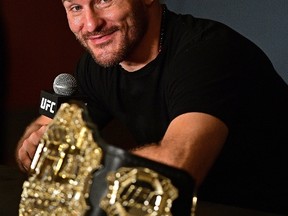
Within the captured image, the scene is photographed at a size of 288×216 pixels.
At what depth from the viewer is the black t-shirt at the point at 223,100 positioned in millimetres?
979

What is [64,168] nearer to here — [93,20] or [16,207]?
[16,207]

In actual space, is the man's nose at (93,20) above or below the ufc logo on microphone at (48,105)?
above

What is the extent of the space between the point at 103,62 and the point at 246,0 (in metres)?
1.25

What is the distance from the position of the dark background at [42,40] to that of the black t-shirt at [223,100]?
1.11 meters

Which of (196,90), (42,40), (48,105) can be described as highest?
(196,90)

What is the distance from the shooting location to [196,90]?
95 cm

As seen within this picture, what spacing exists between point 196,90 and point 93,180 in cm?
43

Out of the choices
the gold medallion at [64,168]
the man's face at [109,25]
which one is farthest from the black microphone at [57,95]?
the gold medallion at [64,168]

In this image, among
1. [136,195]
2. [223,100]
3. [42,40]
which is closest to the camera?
[136,195]

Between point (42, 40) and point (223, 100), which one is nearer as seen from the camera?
point (223, 100)

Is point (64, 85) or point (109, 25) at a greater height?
point (109, 25)

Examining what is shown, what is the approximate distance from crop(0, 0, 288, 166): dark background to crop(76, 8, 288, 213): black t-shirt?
3.65ft

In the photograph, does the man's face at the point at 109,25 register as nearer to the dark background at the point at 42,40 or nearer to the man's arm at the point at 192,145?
the man's arm at the point at 192,145

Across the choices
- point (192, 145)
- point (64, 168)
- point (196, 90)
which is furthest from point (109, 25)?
point (64, 168)
